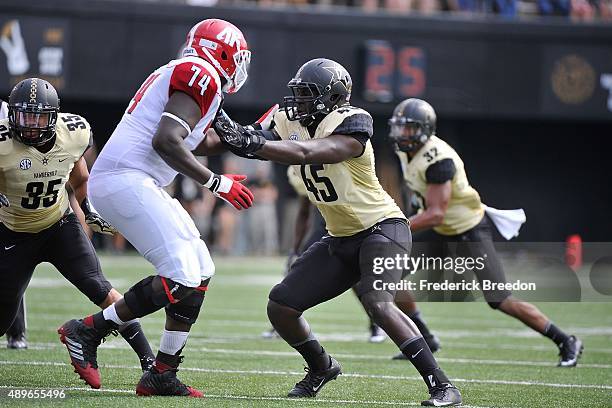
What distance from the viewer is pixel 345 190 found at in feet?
19.1

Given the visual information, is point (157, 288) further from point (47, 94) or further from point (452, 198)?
point (452, 198)

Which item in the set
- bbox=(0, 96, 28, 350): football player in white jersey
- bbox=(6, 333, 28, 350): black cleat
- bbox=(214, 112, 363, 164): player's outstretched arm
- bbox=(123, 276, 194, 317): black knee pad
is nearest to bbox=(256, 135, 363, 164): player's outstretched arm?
bbox=(214, 112, 363, 164): player's outstretched arm

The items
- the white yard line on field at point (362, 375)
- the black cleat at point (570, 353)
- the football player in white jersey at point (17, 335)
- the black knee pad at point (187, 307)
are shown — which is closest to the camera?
the black knee pad at point (187, 307)

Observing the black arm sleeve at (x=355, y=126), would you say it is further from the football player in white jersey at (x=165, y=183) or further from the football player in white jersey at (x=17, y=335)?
the football player in white jersey at (x=17, y=335)

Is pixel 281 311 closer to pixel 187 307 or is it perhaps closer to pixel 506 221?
pixel 187 307

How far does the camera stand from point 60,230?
20.4 ft

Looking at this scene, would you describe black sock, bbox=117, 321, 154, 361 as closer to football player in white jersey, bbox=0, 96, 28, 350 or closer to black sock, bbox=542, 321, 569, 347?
football player in white jersey, bbox=0, 96, 28, 350

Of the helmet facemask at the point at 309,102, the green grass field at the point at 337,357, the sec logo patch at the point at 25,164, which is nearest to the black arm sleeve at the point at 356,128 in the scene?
the helmet facemask at the point at 309,102

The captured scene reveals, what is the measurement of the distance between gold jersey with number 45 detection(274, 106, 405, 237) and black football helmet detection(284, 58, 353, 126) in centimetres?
8

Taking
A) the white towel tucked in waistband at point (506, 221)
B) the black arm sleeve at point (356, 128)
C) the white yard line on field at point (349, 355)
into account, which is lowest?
the white yard line on field at point (349, 355)

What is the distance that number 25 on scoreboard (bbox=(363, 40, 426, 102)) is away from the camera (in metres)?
17.8

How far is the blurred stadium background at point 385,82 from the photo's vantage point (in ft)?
54.3

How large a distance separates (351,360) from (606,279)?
8.80 metres

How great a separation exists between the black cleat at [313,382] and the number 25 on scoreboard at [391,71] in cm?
1207
